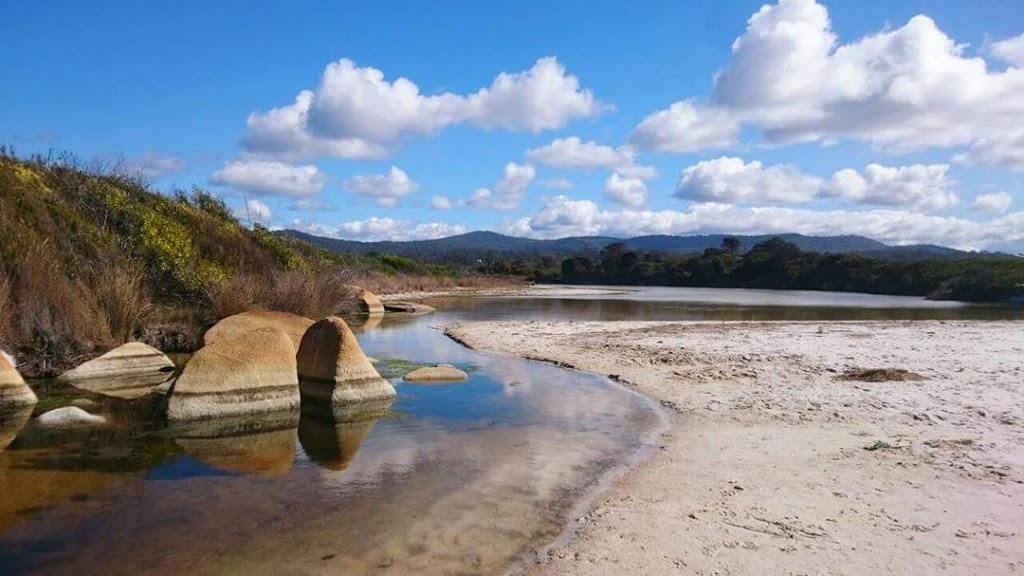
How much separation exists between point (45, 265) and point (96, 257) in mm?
3547

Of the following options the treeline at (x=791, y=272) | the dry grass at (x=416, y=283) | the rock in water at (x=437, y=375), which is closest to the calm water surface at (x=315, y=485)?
the rock in water at (x=437, y=375)

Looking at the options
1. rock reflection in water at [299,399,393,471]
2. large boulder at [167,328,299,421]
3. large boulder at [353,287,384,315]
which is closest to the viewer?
rock reflection in water at [299,399,393,471]

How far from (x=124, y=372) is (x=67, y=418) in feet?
16.1

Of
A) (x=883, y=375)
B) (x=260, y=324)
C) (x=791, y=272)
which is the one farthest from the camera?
(x=791, y=272)

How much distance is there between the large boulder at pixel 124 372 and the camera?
1425cm

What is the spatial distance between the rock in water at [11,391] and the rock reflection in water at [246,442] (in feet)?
11.7

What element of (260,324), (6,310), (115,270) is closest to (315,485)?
(260,324)

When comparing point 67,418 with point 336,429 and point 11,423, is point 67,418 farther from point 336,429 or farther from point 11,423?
point 336,429

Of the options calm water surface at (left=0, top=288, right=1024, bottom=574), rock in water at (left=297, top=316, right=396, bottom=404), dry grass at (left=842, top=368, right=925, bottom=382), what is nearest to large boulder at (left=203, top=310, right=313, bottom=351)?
rock in water at (left=297, top=316, right=396, bottom=404)

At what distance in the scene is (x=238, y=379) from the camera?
11891 mm

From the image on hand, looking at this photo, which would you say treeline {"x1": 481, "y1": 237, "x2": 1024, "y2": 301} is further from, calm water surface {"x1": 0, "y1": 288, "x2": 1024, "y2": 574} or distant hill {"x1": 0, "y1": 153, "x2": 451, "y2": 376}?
calm water surface {"x1": 0, "y1": 288, "x2": 1024, "y2": 574}

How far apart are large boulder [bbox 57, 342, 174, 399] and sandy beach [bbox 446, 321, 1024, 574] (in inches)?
413

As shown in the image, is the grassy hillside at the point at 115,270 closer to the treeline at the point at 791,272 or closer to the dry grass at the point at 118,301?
the dry grass at the point at 118,301

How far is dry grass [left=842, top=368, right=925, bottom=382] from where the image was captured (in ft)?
47.2
